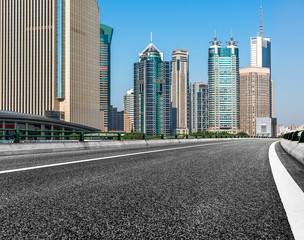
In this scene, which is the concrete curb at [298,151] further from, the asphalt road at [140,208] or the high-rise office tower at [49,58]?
the high-rise office tower at [49,58]

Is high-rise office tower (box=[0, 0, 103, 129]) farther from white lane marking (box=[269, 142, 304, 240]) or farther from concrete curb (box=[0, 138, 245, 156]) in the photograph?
white lane marking (box=[269, 142, 304, 240])

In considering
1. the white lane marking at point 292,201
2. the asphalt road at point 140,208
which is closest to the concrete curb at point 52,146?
the asphalt road at point 140,208

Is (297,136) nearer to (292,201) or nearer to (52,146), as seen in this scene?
(52,146)

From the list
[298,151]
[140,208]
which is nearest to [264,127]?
[298,151]

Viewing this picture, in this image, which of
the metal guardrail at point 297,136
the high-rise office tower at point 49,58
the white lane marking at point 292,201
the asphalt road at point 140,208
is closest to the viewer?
the asphalt road at point 140,208

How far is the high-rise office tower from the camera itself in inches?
5861

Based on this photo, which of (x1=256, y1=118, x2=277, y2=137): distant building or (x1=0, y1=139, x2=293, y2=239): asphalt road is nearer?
(x1=0, y1=139, x2=293, y2=239): asphalt road

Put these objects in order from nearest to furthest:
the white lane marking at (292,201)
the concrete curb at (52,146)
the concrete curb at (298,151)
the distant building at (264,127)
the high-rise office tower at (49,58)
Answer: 1. the white lane marking at (292,201)
2. the concrete curb at (298,151)
3. the concrete curb at (52,146)
4. the high-rise office tower at (49,58)
5. the distant building at (264,127)

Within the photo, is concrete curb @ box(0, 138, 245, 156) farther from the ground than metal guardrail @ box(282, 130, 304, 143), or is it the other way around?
metal guardrail @ box(282, 130, 304, 143)

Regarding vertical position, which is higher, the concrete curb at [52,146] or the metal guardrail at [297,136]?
the metal guardrail at [297,136]

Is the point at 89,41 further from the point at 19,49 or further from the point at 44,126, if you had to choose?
the point at 44,126

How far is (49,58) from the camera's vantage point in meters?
152

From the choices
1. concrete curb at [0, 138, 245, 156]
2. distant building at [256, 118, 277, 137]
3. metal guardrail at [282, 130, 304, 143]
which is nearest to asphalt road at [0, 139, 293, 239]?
metal guardrail at [282, 130, 304, 143]

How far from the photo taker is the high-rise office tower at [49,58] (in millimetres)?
148875
